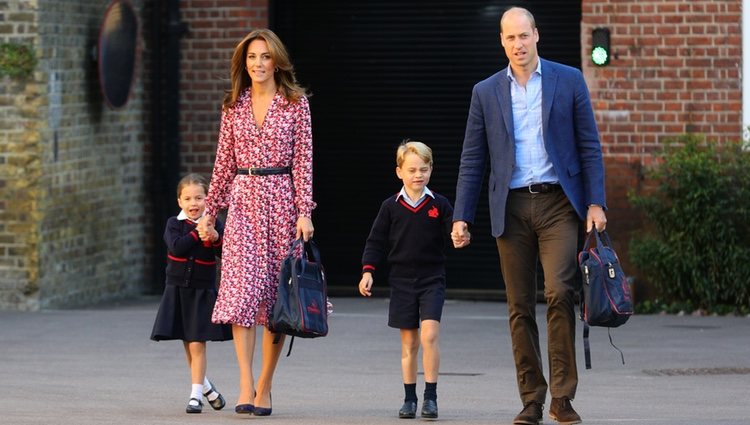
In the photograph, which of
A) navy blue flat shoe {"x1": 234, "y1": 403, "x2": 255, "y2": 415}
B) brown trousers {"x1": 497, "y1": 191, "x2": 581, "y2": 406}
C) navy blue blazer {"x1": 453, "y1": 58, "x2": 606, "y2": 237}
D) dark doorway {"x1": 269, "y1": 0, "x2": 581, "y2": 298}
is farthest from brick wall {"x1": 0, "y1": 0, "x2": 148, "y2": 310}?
brown trousers {"x1": 497, "y1": 191, "x2": 581, "y2": 406}

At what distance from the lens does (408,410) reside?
26.8 ft

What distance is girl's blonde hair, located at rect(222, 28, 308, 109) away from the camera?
26.9 feet

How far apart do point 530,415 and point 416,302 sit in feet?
3.14

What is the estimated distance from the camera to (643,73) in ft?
44.7

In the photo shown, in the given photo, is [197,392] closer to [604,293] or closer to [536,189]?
[536,189]

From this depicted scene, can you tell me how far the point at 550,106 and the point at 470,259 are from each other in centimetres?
728

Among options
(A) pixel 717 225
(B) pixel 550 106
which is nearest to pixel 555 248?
(B) pixel 550 106

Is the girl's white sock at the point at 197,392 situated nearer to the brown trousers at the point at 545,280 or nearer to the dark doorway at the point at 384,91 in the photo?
the brown trousers at the point at 545,280

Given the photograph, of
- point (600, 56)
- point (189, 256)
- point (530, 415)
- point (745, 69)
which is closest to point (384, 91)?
point (600, 56)

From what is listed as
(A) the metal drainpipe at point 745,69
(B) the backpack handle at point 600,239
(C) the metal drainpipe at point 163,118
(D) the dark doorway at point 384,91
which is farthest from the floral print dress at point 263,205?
(C) the metal drainpipe at point 163,118

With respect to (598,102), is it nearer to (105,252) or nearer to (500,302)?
(500,302)

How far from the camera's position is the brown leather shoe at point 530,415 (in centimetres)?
766

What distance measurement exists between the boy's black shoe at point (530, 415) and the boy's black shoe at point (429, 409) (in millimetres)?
535

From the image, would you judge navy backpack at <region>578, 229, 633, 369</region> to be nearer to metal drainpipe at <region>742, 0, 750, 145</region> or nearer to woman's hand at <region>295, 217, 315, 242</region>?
woman's hand at <region>295, 217, 315, 242</region>
